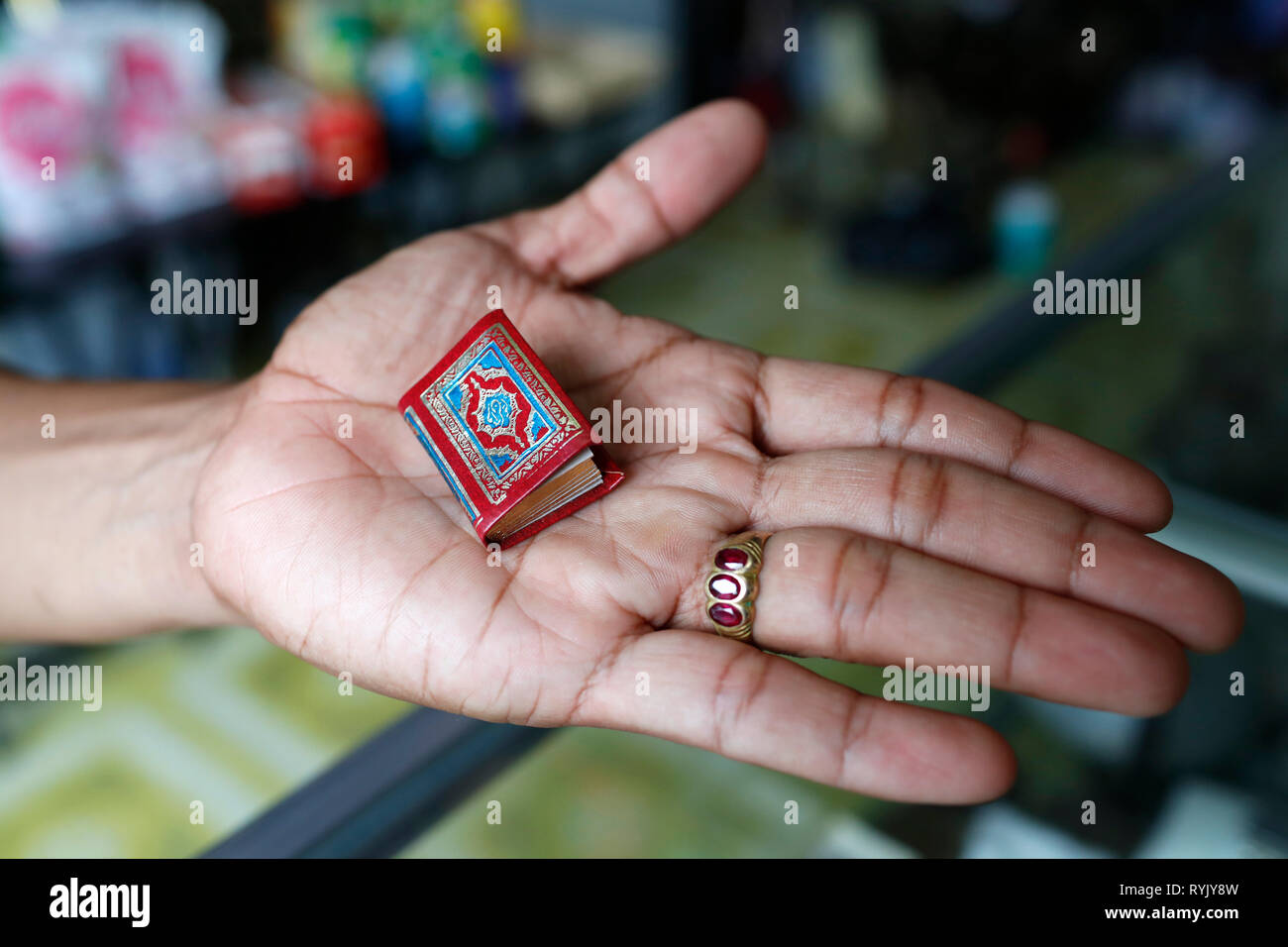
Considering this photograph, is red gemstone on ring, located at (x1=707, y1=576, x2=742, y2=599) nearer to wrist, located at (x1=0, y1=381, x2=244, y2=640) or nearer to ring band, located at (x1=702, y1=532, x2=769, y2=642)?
ring band, located at (x1=702, y1=532, x2=769, y2=642)

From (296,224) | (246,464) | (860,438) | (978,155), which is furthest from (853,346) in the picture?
(246,464)

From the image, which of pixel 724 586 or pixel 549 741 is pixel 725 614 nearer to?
pixel 724 586

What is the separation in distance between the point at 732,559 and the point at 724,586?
33 millimetres

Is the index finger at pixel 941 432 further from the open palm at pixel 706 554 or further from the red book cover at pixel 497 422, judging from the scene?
the red book cover at pixel 497 422

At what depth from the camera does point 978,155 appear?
4.89m

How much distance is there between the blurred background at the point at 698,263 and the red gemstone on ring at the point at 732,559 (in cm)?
17

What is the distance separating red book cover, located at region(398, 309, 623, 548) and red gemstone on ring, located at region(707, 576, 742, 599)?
211mm

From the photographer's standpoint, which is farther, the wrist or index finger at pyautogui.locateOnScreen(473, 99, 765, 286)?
index finger at pyautogui.locateOnScreen(473, 99, 765, 286)

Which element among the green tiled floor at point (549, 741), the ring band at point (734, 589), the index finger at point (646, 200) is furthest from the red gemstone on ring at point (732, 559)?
the index finger at point (646, 200)

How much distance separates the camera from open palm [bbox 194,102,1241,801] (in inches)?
38.2

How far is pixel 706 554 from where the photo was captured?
1.14 meters

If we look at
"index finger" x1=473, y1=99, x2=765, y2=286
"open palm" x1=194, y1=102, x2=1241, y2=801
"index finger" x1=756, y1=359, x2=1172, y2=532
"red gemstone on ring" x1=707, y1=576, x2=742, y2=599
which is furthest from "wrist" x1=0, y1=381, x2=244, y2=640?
"index finger" x1=756, y1=359, x2=1172, y2=532

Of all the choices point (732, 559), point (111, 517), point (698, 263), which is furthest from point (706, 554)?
point (698, 263)

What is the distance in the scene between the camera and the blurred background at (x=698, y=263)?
1.37 m
